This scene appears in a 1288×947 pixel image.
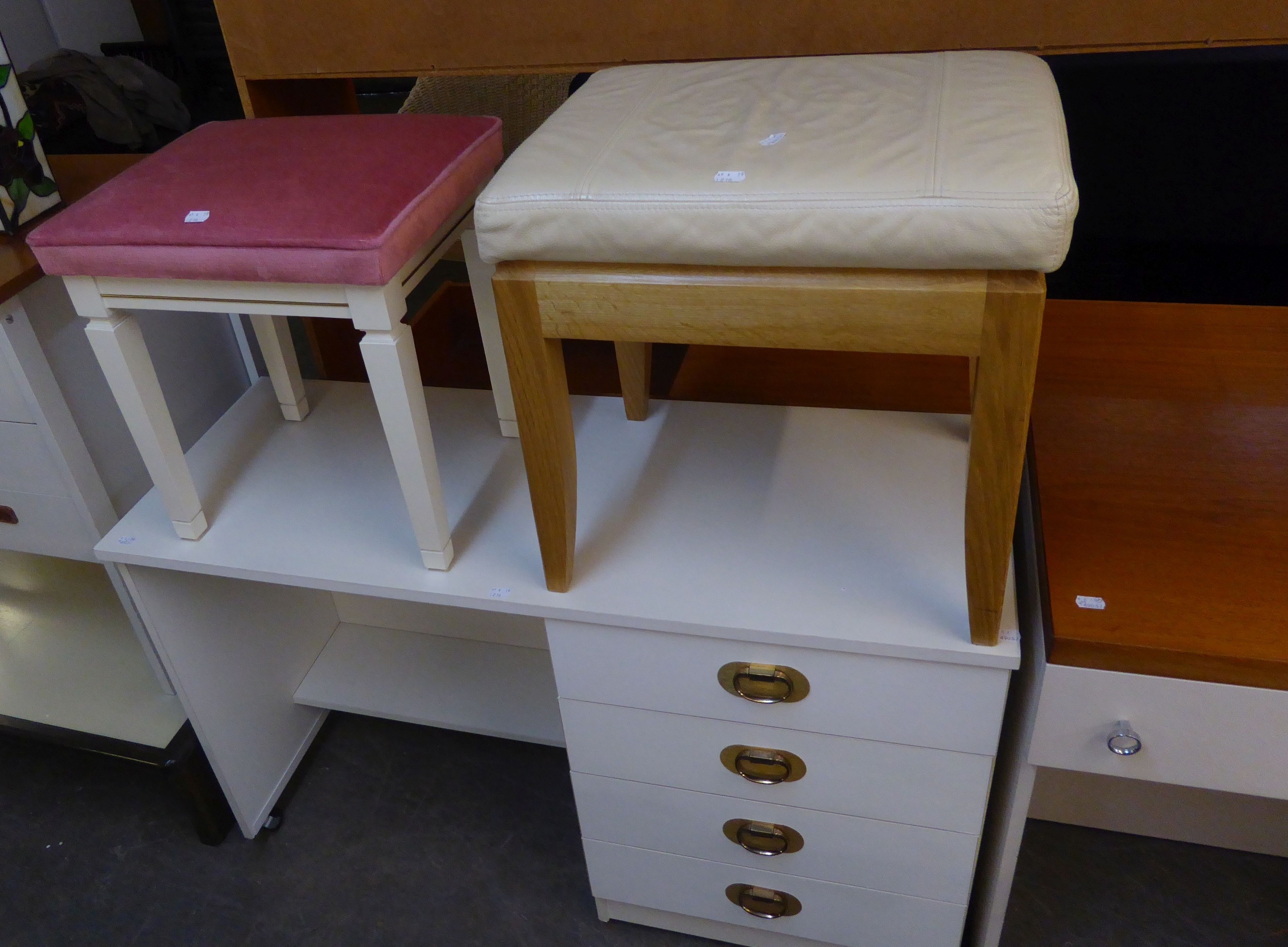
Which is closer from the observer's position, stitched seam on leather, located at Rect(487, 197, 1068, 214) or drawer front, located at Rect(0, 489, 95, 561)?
stitched seam on leather, located at Rect(487, 197, 1068, 214)

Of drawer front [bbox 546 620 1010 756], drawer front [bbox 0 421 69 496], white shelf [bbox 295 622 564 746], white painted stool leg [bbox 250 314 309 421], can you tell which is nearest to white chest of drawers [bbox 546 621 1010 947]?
drawer front [bbox 546 620 1010 756]

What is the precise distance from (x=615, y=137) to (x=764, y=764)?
1.87ft

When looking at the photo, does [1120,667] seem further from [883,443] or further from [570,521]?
[570,521]

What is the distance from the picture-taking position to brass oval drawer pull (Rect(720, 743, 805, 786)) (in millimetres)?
929

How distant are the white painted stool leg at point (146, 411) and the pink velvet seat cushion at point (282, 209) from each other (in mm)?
67

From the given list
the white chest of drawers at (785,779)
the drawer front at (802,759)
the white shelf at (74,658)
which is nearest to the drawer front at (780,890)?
the white chest of drawers at (785,779)

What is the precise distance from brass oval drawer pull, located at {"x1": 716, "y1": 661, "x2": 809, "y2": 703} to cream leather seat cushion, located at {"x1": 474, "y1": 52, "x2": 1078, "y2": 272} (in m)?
0.36

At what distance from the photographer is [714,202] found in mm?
667

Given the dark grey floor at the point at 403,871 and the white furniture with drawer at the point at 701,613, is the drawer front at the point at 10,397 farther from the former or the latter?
the dark grey floor at the point at 403,871

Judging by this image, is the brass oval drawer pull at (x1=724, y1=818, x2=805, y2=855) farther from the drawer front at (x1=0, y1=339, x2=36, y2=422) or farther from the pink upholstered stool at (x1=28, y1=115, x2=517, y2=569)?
the drawer front at (x1=0, y1=339, x2=36, y2=422)

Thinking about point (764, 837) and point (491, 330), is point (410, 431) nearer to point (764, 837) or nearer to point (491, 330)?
point (491, 330)

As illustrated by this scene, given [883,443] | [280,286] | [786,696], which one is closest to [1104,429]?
[883,443]

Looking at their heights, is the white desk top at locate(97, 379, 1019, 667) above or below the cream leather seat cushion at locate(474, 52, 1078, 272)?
below

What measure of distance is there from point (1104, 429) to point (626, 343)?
472 mm
